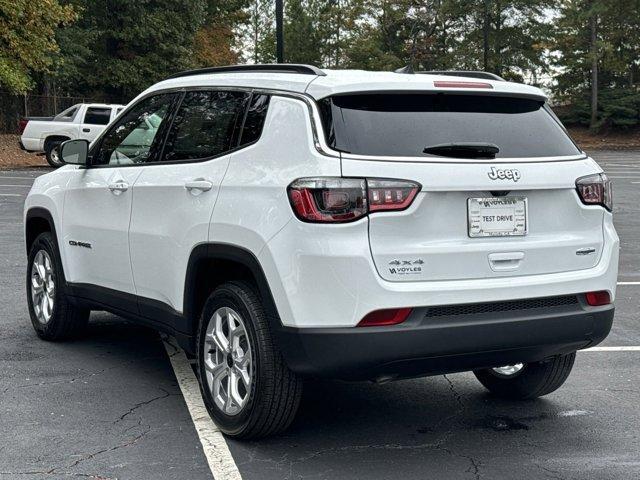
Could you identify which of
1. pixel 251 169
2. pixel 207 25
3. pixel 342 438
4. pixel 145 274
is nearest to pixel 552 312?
pixel 342 438

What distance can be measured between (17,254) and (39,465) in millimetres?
7257

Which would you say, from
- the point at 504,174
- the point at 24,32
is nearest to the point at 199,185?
the point at 504,174

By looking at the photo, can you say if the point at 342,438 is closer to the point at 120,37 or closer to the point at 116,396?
the point at 116,396

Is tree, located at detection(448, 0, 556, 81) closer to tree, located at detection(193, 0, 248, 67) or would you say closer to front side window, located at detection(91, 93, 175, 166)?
tree, located at detection(193, 0, 248, 67)

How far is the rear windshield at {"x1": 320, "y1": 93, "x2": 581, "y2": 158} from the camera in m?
4.25

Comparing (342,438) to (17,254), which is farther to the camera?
(17,254)

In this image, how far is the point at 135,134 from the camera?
591 centimetres

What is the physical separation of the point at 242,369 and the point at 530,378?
1763mm

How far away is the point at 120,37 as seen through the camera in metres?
38.4

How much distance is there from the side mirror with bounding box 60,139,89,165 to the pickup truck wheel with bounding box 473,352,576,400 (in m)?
2.93

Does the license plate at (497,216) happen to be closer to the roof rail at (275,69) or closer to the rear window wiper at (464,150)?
the rear window wiper at (464,150)

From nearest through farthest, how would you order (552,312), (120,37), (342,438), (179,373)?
(552,312)
(342,438)
(179,373)
(120,37)

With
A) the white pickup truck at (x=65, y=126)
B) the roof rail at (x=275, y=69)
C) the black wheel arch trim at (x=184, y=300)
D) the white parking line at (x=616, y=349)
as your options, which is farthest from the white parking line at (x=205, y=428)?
the white pickup truck at (x=65, y=126)

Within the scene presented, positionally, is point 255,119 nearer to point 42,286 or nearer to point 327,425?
point 327,425
